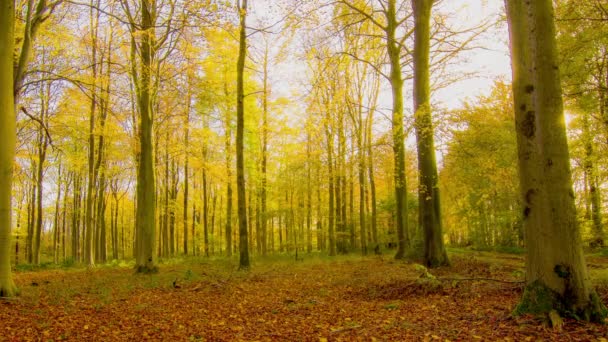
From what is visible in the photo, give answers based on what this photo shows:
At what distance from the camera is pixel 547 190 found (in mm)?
4051

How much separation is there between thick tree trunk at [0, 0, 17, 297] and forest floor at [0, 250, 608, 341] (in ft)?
2.20

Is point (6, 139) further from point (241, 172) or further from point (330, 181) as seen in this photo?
point (330, 181)

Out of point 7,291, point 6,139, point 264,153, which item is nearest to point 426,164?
point 6,139

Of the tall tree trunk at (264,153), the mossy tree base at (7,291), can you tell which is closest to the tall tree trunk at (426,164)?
the mossy tree base at (7,291)

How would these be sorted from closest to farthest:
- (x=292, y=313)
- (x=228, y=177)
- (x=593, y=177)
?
1. (x=292, y=313)
2. (x=593, y=177)
3. (x=228, y=177)

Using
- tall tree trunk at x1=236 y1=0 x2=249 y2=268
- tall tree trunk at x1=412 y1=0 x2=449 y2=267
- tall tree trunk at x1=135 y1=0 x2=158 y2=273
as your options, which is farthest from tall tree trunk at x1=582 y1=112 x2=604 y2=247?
tall tree trunk at x1=135 y1=0 x2=158 y2=273

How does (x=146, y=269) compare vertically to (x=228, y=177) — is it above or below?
below

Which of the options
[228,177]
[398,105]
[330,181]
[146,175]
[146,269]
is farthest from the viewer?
[228,177]

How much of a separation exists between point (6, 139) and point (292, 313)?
20.6 ft

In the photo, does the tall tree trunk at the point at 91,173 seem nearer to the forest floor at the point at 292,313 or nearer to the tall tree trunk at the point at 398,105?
the forest floor at the point at 292,313

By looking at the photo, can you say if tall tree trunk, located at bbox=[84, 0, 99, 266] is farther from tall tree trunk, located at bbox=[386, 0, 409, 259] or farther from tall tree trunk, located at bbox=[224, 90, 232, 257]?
tall tree trunk, located at bbox=[386, 0, 409, 259]

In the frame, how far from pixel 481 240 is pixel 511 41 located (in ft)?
74.8

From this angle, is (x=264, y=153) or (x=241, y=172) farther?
(x=264, y=153)

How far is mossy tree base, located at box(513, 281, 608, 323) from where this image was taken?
392cm
